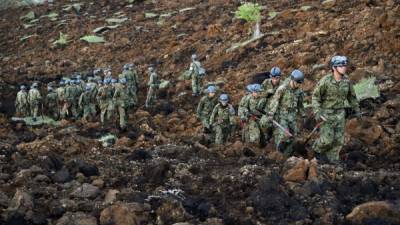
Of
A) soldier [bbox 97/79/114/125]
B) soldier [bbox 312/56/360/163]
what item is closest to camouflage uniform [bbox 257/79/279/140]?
soldier [bbox 312/56/360/163]

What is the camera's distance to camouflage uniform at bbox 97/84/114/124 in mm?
15273

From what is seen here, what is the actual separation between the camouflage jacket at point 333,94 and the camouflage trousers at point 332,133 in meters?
0.12

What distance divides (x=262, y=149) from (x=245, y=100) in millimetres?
1108

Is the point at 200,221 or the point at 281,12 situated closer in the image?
the point at 200,221

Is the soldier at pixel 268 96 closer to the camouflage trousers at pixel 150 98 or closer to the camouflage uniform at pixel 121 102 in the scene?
the camouflage uniform at pixel 121 102

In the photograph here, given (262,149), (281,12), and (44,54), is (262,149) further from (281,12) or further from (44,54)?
(44,54)

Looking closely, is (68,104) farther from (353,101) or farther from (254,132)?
(353,101)

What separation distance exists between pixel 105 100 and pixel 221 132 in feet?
17.8

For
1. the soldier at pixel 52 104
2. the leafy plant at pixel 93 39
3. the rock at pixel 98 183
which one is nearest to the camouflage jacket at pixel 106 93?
the soldier at pixel 52 104

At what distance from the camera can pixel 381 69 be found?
13273mm

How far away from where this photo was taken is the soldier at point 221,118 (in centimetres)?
1116

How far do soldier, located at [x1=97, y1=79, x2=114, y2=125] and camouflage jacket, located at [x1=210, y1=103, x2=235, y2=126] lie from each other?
4880 mm

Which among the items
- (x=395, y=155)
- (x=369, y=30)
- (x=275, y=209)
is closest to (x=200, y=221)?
(x=275, y=209)

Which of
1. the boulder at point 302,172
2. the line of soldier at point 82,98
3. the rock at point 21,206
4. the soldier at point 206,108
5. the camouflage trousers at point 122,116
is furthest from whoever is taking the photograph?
the line of soldier at point 82,98
